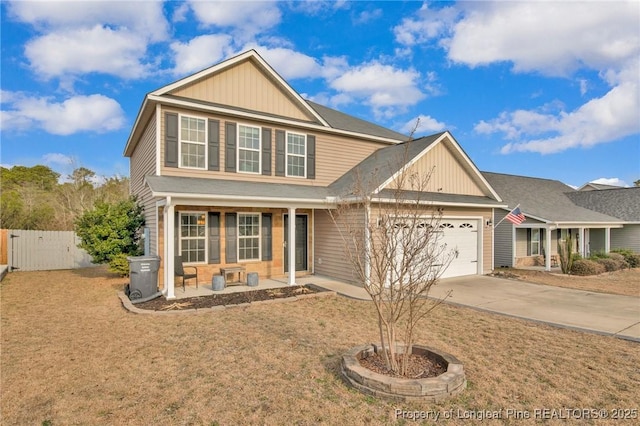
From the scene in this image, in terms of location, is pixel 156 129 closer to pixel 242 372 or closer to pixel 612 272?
pixel 242 372

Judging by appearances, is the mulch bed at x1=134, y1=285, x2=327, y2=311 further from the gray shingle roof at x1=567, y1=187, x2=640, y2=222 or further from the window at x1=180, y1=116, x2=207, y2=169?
the gray shingle roof at x1=567, y1=187, x2=640, y2=222

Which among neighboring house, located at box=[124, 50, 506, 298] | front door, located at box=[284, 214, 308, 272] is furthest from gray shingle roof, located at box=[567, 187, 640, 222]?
front door, located at box=[284, 214, 308, 272]

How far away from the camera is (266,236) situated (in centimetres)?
1120

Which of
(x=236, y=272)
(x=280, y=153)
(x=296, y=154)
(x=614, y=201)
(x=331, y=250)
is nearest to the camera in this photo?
(x=236, y=272)

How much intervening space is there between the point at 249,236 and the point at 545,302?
8.20m

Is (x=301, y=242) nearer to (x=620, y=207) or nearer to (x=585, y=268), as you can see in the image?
(x=585, y=268)

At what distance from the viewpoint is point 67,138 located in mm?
24312

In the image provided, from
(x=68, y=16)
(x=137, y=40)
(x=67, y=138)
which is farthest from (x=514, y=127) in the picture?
(x=67, y=138)

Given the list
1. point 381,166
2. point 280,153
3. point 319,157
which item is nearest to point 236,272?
point 280,153


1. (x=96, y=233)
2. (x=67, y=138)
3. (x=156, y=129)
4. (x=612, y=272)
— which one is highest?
(x=67, y=138)

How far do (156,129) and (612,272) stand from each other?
750 inches

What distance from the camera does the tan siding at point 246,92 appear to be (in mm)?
10414

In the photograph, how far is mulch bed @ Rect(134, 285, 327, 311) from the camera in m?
7.58

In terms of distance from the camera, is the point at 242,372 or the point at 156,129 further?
the point at 156,129
